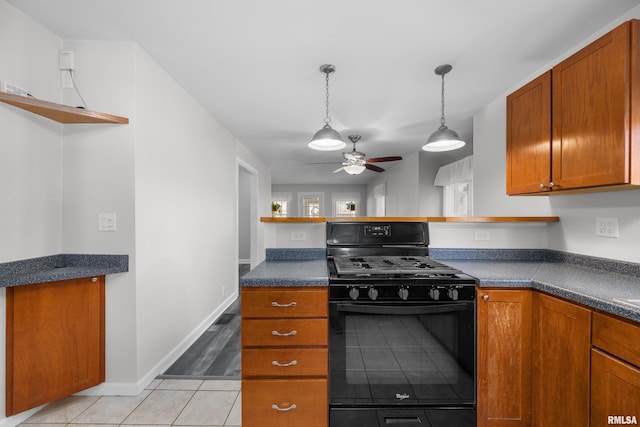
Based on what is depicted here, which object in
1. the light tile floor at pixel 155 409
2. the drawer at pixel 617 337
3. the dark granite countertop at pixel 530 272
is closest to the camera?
the drawer at pixel 617 337

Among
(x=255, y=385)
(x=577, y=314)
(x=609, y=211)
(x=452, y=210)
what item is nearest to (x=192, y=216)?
(x=255, y=385)

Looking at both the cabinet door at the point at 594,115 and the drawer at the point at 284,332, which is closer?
the cabinet door at the point at 594,115

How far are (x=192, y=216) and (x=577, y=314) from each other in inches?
116

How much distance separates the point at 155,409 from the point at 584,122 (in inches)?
119

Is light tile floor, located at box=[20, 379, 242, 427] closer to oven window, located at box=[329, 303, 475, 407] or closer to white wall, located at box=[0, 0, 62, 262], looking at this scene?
oven window, located at box=[329, 303, 475, 407]

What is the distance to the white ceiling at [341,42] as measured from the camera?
5.47 feet

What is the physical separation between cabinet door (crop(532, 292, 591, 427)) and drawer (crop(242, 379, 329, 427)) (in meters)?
1.10

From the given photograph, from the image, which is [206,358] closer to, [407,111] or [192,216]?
[192,216]

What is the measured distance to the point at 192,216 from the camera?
2.87 m

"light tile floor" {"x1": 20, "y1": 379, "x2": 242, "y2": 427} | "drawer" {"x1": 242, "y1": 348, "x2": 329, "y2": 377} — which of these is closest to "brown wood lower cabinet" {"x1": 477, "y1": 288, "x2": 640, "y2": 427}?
"drawer" {"x1": 242, "y1": 348, "x2": 329, "y2": 377}

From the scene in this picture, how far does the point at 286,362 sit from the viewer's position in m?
1.49

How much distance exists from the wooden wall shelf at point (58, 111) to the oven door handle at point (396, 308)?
74.1 inches

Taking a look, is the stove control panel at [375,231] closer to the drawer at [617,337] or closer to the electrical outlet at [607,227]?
the drawer at [617,337]

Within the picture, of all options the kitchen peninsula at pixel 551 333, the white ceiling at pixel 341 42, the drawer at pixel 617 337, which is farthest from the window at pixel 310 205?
the drawer at pixel 617 337
